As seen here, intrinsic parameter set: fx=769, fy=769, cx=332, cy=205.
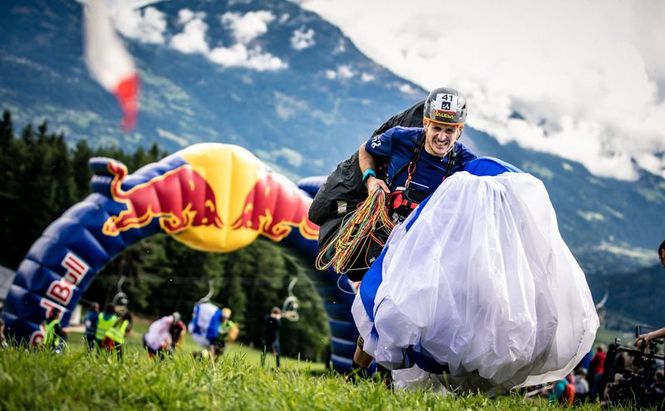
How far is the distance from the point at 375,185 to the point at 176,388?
7.77 ft

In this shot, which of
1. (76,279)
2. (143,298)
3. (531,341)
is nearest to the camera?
(531,341)

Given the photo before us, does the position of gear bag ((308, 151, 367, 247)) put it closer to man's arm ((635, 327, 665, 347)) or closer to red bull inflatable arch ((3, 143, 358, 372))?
man's arm ((635, 327, 665, 347))

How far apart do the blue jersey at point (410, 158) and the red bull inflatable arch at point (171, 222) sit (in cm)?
880

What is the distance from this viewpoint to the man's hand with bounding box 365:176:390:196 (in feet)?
16.5

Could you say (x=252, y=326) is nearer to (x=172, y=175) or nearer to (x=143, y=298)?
(x=143, y=298)

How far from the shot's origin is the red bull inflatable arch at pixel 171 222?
12.8 meters

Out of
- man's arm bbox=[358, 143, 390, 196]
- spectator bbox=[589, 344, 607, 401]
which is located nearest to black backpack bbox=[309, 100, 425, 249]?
man's arm bbox=[358, 143, 390, 196]

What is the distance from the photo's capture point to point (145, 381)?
10.3ft

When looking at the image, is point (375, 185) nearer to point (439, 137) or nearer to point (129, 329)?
point (439, 137)

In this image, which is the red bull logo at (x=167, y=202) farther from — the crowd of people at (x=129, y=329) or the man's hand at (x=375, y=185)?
the man's hand at (x=375, y=185)

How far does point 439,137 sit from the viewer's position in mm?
Result: 5031

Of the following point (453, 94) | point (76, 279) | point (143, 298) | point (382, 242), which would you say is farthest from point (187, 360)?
point (143, 298)

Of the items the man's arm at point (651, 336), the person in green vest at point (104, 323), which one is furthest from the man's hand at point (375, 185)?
the person in green vest at point (104, 323)

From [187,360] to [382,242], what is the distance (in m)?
1.82
